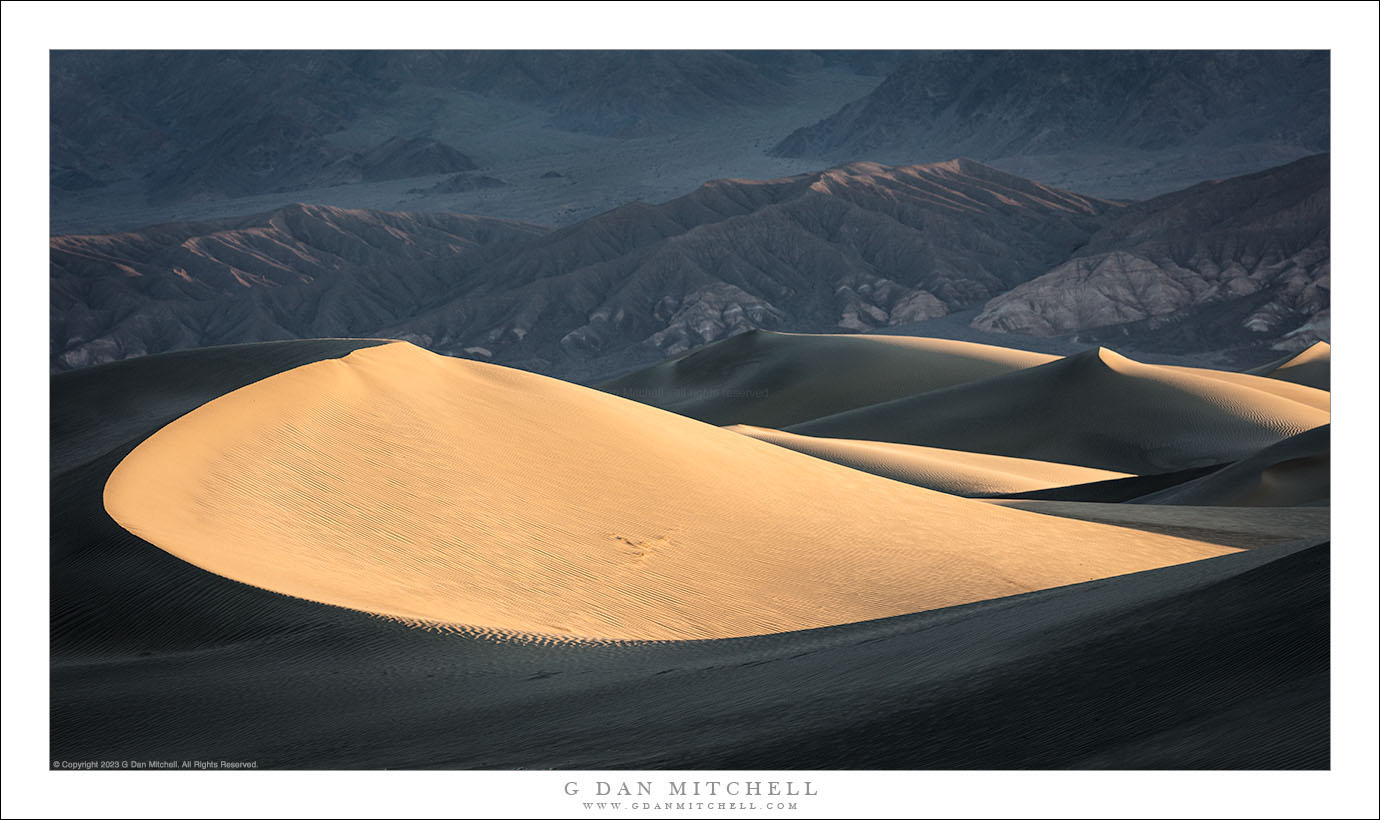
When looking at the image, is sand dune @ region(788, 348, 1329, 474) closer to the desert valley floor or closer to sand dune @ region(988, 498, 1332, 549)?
sand dune @ region(988, 498, 1332, 549)

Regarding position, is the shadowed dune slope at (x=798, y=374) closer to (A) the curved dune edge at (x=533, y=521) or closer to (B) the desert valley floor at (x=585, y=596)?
(B) the desert valley floor at (x=585, y=596)

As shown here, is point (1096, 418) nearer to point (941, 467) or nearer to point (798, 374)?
point (941, 467)

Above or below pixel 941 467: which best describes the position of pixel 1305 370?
above

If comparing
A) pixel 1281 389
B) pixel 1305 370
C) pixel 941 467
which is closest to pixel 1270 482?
pixel 941 467

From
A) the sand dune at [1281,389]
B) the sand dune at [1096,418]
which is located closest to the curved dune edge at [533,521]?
the sand dune at [1096,418]

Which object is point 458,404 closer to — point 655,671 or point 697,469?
point 697,469

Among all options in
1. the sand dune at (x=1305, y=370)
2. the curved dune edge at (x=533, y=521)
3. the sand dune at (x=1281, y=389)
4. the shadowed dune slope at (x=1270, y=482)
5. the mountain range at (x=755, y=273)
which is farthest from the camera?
the mountain range at (x=755, y=273)

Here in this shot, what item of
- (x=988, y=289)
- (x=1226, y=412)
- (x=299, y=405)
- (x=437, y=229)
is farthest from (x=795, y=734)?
(x=437, y=229)
